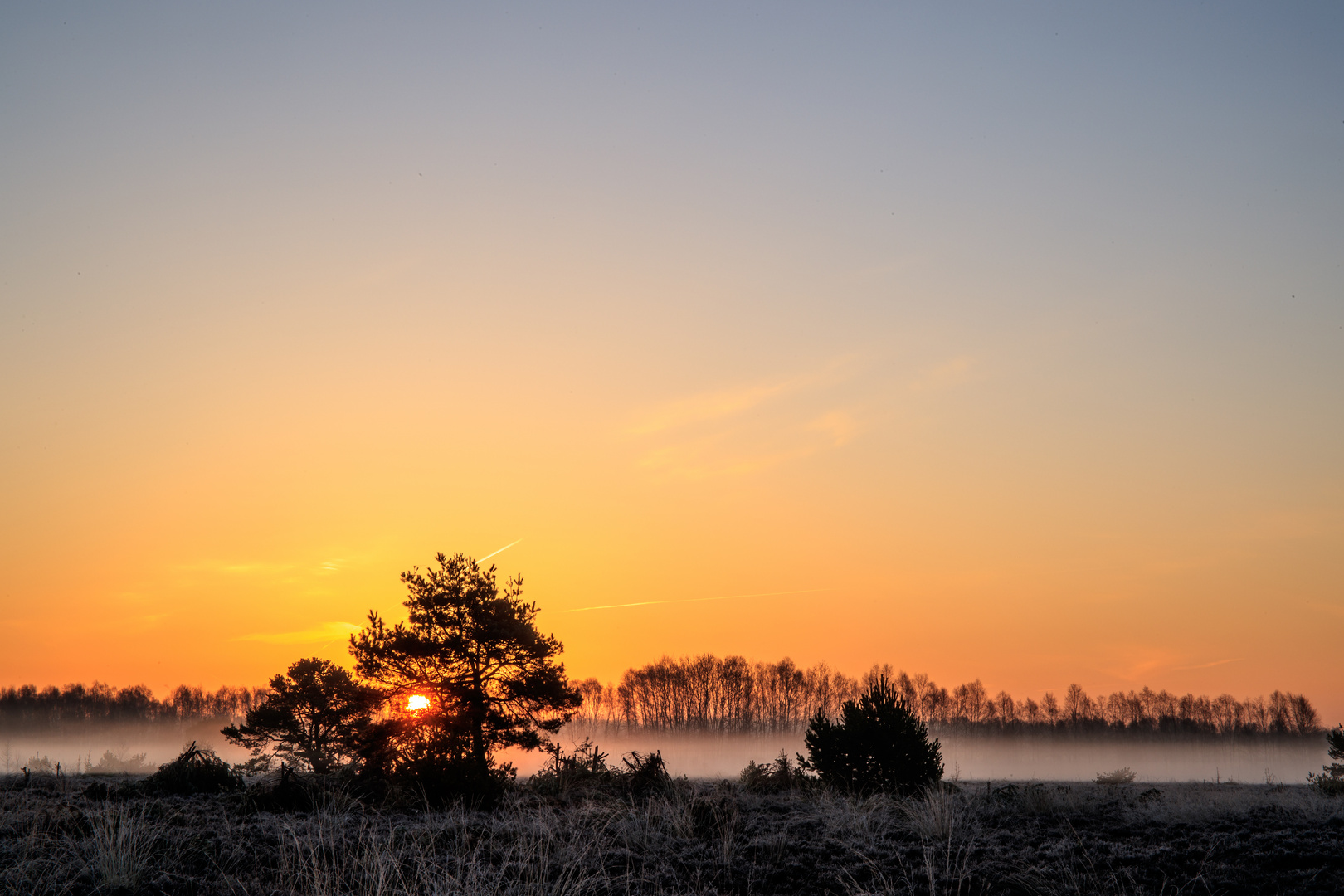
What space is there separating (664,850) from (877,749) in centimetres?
849

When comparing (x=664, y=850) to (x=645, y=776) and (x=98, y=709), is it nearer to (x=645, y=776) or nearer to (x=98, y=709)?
(x=645, y=776)

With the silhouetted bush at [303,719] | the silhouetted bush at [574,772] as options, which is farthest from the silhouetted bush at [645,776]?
the silhouetted bush at [303,719]

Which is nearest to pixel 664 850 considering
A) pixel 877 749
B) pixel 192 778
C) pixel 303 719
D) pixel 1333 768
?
pixel 877 749

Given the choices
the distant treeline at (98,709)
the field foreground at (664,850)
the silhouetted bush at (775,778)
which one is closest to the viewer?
the field foreground at (664,850)

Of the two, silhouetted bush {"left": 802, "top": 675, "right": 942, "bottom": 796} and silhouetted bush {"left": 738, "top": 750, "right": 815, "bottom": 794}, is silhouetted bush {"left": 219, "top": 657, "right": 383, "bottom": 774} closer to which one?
silhouetted bush {"left": 738, "top": 750, "right": 815, "bottom": 794}

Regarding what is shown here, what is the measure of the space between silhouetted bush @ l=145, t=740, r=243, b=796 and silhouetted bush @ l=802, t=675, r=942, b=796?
11.7 meters

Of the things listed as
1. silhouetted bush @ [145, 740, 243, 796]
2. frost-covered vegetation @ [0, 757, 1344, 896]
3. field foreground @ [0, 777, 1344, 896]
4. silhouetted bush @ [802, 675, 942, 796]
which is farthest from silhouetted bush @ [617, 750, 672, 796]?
silhouetted bush @ [145, 740, 243, 796]

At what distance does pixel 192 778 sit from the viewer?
640 inches

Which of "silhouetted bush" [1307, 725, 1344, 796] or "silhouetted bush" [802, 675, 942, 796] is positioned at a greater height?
"silhouetted bush" [802, 675, 942, 796]

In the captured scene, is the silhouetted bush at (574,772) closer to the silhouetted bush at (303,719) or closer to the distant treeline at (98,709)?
the silhouetted bush at (303,719)

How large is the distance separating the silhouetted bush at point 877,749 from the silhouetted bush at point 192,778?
11.7 meters

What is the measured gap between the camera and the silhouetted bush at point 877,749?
54.5 ft

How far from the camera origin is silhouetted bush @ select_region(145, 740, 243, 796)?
15922 millimetres

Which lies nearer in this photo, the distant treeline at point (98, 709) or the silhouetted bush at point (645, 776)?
the silhouetted bush at point (645, 776)
